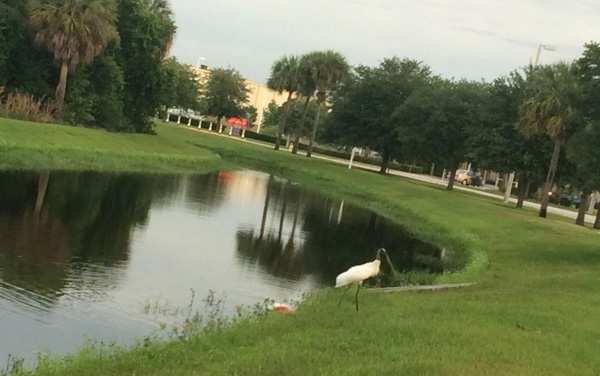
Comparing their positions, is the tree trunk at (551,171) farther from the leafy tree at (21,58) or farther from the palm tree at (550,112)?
the leafy tree at (21,58)

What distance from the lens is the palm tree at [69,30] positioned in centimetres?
4678

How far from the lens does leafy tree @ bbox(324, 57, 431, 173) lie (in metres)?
Result: 70.8

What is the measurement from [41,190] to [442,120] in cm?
3789

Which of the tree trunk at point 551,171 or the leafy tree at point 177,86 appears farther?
the leafy tree at point 177,86

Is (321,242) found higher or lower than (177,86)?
lower

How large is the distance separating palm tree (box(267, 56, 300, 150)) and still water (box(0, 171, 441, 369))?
44.1 m

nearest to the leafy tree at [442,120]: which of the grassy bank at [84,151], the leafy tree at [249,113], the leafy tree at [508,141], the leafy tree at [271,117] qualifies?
the leafy tree at [508,141]

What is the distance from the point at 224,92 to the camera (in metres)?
108

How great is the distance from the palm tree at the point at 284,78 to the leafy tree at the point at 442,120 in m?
19.1

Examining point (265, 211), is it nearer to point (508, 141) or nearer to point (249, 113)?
point (508, 141)

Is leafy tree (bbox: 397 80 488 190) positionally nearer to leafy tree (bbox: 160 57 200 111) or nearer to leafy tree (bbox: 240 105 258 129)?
leafy tree (bbox: 160 57 200 111)

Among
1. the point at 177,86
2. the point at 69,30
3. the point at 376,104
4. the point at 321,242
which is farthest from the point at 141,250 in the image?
the point at 177,86

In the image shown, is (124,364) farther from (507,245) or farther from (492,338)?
(507,245)

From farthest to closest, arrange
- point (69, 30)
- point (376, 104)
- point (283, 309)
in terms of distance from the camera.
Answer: point (376, 104), point (69, 30), point (283, 309)
